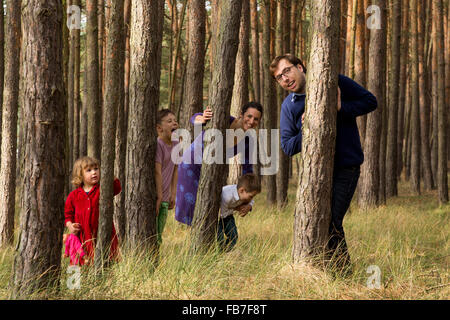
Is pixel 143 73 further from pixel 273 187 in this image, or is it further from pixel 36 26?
pixel 273 187

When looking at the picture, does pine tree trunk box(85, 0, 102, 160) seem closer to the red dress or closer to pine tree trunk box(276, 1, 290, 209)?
the red dress

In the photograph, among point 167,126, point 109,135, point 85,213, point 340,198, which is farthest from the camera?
point 167,126

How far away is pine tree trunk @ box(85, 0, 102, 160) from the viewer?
554 centimetres

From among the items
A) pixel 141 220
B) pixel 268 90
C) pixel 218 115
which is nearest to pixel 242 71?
pixel 268 90

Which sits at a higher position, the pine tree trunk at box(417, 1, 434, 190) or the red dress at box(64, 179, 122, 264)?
the pine tree trunk at box(417, 1, 434, 190)

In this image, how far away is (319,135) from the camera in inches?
156

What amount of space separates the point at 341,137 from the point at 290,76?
24.7 inches

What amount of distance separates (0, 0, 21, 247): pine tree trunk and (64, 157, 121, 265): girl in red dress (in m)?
2.23

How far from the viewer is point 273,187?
9.76 metres

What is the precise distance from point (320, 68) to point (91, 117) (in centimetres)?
263

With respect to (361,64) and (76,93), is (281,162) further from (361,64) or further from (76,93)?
(76,93)

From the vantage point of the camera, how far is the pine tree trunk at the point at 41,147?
315cm

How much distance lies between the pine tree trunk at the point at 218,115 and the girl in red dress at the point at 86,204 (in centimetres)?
86

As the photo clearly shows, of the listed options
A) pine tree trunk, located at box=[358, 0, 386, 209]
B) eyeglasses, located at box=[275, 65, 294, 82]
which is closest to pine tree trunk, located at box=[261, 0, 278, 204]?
pine tree trunk, located at box=[358, 0, 386, 209]
